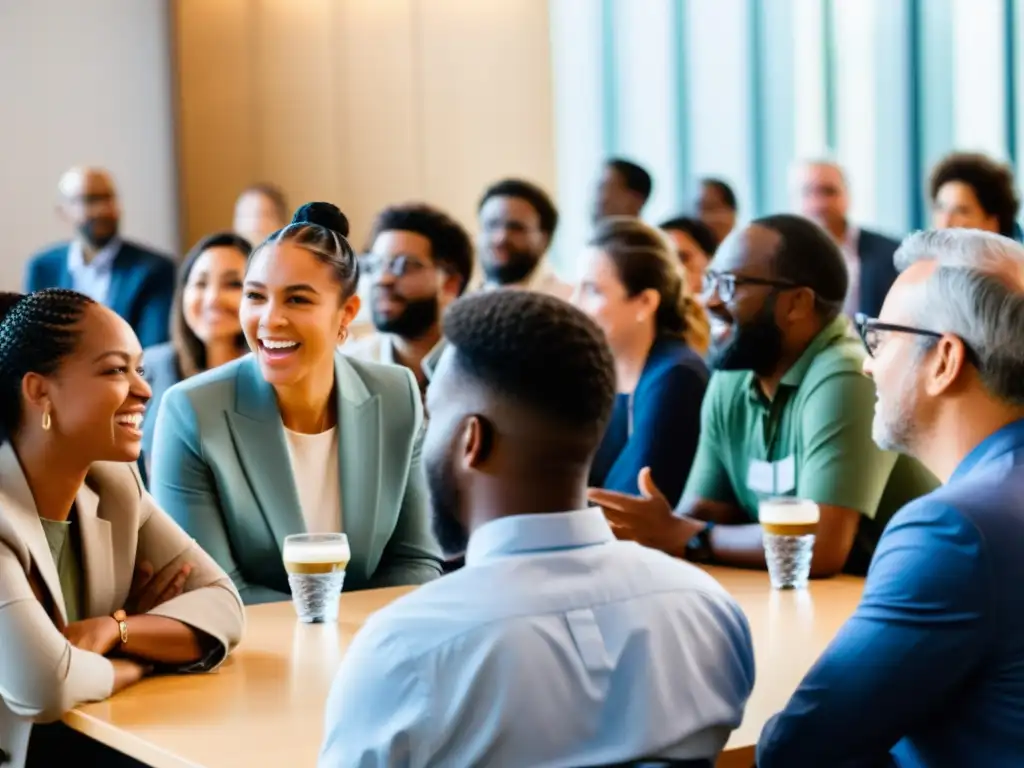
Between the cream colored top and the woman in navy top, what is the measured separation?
0.97 m

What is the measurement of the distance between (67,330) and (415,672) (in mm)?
999

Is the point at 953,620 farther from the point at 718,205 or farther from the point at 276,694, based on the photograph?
the point at 718,205

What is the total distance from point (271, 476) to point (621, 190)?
4636 millimetres

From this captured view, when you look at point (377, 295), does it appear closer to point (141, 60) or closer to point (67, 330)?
point (67, 330)

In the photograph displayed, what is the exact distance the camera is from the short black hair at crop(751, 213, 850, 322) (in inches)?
139

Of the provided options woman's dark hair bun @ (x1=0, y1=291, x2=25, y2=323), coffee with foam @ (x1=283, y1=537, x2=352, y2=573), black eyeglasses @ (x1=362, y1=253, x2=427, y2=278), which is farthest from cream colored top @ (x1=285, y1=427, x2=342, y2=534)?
black eyeglasses @ (x1=362, y1=253, x2=427, y2=278)

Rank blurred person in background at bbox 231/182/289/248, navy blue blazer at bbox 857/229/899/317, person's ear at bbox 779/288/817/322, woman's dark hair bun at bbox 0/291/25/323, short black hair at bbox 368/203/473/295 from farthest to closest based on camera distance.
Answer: blurred person in background at bbox 231/182/289/248, navy blue blazer at bbox 857/229/899/317, short black hair at bbox 368/203/473/295, person's ear at bbox 779/288/817/322, woman's dark hair bun at bbox 0/291/25/323

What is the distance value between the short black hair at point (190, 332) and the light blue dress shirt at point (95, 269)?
2651mm

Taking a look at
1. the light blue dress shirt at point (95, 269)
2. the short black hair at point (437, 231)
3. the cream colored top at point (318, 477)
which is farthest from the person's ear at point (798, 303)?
the light blue dress shirt at point (95, 269)

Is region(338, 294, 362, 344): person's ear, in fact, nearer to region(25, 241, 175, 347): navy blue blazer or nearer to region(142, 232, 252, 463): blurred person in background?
region(142, 232, 252, 463): blurred person in background

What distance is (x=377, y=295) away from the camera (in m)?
4.76

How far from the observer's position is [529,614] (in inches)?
61.2

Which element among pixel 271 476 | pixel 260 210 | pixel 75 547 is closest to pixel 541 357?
pixel 75 547

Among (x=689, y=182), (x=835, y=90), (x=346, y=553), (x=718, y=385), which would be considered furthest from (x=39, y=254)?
(x=346, y=553)
